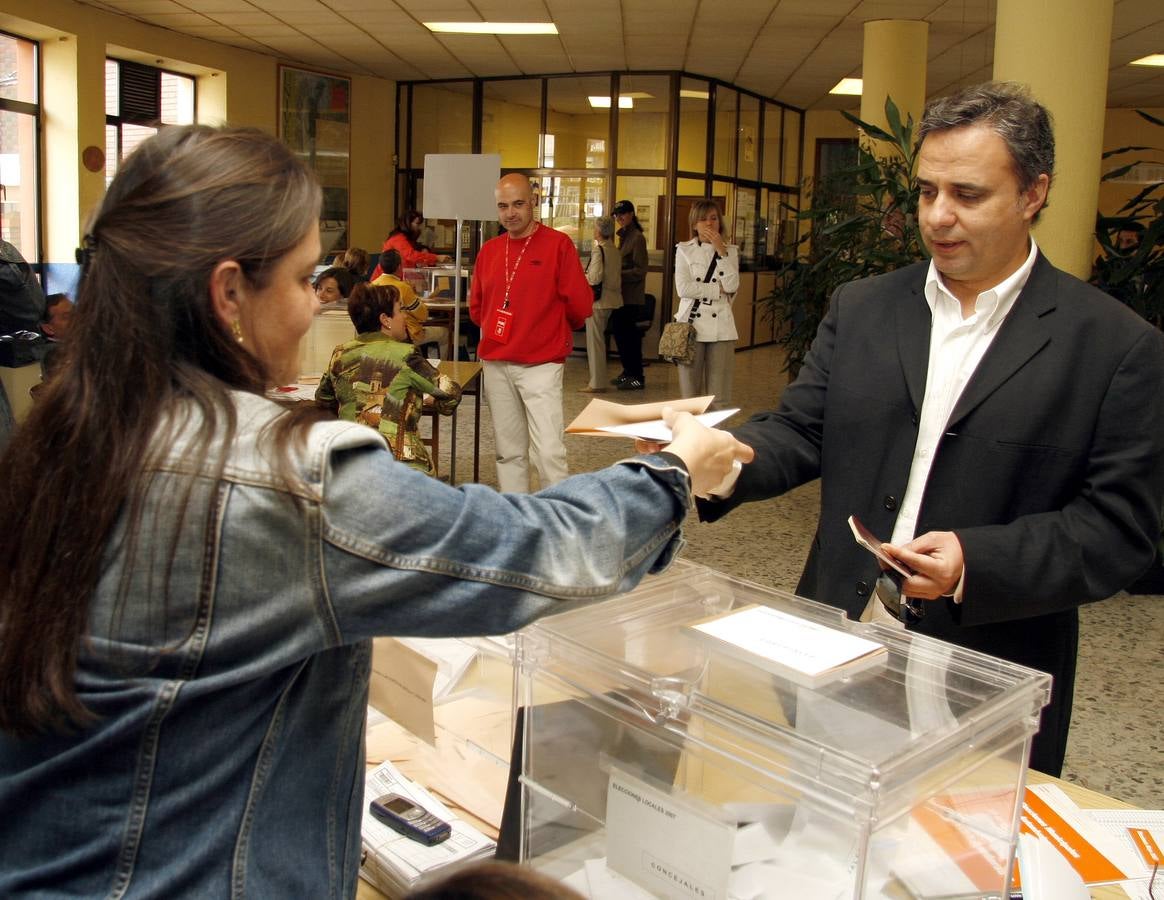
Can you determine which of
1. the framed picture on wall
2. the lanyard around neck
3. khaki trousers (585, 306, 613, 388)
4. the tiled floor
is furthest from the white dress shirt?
the framed picture on wall

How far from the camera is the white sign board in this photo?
663cm

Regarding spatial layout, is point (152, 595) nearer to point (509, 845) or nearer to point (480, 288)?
point (509, 845)

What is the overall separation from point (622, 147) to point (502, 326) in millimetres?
8285

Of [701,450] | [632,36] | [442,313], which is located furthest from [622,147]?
[701,450]

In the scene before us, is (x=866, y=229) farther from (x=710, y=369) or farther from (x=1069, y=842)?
(x=1069, y=842)

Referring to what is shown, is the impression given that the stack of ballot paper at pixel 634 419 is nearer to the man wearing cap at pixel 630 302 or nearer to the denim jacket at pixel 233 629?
the denim jacket at pixel 233 629

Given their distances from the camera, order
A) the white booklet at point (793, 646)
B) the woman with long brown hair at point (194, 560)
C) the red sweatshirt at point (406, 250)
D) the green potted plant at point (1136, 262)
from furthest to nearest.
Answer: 1. the red sweatshirt at point (406, 250)
2. the green potted plant at point (1136, 262)
3. the white booklet at point (793, 646)
4. the woman with long brown hair at point (194, 560)

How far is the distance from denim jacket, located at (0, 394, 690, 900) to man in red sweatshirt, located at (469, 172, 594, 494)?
4.76 m

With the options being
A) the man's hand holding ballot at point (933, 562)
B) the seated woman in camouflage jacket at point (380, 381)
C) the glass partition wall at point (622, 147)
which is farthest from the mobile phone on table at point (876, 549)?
the glass partition wall at point (622, 147)

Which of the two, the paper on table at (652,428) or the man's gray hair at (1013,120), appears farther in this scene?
the man's gray hair at (1013,120)

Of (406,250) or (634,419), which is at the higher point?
(406,250)

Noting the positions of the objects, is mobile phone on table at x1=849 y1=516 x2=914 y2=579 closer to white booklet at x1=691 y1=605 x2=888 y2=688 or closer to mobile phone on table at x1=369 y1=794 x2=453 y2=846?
white booklet at x1=691 y1=605 x2=888 y2=688

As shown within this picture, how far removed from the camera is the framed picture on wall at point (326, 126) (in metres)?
12.8

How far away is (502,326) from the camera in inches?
221
